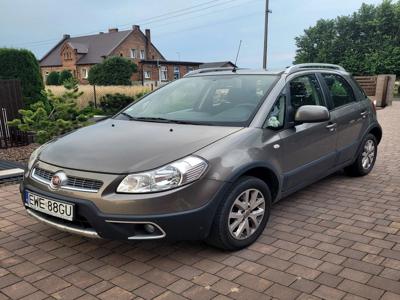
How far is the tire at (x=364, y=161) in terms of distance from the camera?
567 centimetres

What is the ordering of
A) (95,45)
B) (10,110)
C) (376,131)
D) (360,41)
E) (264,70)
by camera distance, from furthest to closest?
(95,45) → (360,41) → (10,110) → (376,131) → (264,70)

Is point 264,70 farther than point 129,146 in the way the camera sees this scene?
Yes

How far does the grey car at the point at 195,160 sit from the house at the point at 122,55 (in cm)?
5290

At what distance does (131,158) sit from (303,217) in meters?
2.12

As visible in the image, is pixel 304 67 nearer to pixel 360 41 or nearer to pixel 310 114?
pixel 310 114

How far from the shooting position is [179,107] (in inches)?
171

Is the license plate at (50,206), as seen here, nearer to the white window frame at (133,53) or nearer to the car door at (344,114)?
the car door at (344,114)

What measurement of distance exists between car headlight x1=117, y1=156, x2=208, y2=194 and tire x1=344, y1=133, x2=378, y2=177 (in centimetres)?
341

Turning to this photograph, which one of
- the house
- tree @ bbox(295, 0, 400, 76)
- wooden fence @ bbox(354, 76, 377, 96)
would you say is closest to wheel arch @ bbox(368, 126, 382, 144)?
wooden fence @ bbox(354, 76, 377, 96)

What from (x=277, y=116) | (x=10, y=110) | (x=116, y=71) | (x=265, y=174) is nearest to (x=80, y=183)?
(x=265, y=174)

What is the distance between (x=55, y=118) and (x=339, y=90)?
521 centimetres

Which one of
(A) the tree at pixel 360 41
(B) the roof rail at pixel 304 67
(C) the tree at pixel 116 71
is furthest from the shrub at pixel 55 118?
(A) the tree at pixel 360 41

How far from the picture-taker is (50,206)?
323 centimetres

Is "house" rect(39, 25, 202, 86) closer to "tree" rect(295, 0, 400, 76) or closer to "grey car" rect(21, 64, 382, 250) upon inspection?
"tree" rect(295, 0, 400, 76)
